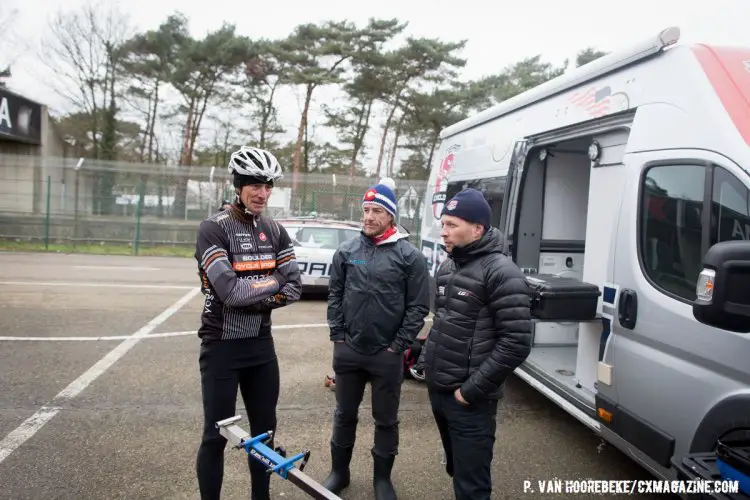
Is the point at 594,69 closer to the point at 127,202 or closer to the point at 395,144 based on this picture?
the point at 127,202

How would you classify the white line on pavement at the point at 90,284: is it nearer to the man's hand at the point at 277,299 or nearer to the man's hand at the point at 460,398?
the man's hand at the point at 277,299

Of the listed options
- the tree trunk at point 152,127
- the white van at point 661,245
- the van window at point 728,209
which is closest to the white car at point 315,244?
the white van at point 661,245

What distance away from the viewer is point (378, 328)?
311 cm

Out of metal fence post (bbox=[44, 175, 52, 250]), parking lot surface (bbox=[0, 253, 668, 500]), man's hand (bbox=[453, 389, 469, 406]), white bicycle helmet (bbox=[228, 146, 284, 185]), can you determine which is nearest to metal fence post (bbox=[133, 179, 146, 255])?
metal fence post (bbox=[44, 175, 52, 250])

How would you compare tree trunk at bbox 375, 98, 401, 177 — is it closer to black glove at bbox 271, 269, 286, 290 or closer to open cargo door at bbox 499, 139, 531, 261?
open cargo door at bbox 499, 139, 531, 261

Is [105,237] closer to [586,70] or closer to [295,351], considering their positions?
[295,351]

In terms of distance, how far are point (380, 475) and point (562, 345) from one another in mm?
2966

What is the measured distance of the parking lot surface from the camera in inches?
132

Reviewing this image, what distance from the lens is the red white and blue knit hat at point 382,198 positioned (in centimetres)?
318

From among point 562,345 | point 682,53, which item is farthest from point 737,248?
point 562,345

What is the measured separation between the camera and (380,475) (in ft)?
10.5

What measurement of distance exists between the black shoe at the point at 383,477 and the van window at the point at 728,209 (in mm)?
2258

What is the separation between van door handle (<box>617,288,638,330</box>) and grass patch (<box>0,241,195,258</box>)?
53.1 feet

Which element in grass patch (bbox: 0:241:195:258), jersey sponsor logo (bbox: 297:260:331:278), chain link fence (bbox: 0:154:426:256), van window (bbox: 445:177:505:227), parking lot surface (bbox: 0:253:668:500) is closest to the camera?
parking lot surface (bbox: 0:253:668:500)
